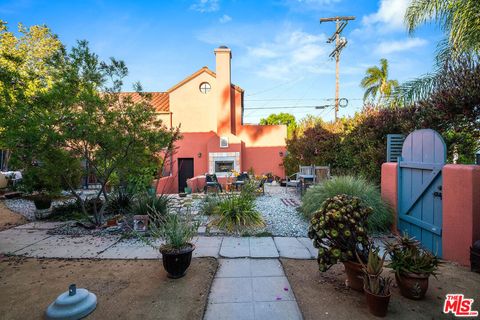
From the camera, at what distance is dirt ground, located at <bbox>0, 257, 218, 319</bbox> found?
7.82ft

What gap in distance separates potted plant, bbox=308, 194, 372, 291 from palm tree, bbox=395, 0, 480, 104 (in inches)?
134

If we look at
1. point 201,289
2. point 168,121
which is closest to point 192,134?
point 168,121

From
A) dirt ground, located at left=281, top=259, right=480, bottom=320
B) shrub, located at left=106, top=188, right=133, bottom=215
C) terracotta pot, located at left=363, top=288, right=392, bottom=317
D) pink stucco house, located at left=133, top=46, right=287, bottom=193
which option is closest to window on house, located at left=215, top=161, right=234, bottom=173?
pink stucco house, located at left=133, top=46, right=287, bottom=193

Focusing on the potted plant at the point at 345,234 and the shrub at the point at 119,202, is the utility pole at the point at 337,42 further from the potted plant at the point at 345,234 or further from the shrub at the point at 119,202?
the potted plant at the point at 345,234

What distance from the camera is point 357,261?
8.77 ft

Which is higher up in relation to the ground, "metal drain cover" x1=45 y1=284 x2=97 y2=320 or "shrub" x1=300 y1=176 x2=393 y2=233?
"shrub" x1=300 y1=176 x2=393 y2=233

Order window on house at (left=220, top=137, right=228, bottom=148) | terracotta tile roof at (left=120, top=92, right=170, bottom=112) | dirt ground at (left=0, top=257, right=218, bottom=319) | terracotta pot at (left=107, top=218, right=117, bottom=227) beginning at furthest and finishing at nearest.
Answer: terracotta tile roof at (left=120, top=92, right=170, bottom=112)
window on house at (left=220, top=137, right=228, bottom=148)
terracotta pot at (left=107, top=218, right=117, bottom=227)
dirt ground at (left=0, top=257, right=218, bottom=319)

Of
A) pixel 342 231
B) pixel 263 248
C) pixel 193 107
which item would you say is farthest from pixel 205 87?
pixel 342 231

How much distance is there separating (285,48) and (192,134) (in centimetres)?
697

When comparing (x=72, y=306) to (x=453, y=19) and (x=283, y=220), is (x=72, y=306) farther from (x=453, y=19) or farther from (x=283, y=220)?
(x=453, y=19)

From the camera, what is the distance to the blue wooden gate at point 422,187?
Result: 12.0 feet

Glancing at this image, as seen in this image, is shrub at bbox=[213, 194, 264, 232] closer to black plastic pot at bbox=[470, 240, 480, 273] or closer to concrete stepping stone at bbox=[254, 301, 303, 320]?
concrete stepping stone at bbox=[254, 301, 303, 320]

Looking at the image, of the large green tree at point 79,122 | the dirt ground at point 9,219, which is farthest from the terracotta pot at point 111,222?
the dirt ground at point 9,219

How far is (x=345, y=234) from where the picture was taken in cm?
260
